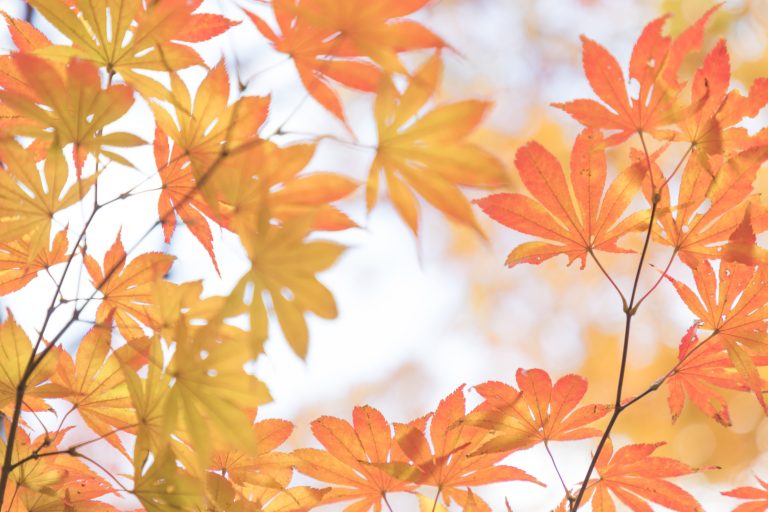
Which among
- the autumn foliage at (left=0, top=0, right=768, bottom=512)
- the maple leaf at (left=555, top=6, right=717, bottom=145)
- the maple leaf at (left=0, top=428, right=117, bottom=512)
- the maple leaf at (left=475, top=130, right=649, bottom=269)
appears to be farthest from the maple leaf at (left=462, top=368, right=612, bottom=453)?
the maple leaf at (left=0, top=428, right=117, bottom=512)

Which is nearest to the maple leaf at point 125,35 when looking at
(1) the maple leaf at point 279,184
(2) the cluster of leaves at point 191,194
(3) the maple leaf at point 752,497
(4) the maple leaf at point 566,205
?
(2) the cluster of leaves at point 191,194

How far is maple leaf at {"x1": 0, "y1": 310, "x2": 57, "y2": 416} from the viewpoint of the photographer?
20.0 inches

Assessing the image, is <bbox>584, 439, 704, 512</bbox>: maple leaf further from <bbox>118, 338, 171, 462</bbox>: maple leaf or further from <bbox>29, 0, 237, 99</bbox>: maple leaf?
<bbox>29, 0, 237, 99</bbox>: maple leaf

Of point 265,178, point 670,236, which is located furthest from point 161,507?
point 670,236

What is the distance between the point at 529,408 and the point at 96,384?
40 centimetres

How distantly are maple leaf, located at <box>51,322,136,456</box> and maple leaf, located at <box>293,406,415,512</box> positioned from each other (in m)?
0.17

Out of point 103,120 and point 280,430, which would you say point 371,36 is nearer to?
point 103,120

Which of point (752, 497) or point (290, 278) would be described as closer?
point (290, 278)

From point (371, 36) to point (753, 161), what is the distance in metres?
0.39

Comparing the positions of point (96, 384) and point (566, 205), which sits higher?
point (566, 205)

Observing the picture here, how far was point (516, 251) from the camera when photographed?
2.10 feet

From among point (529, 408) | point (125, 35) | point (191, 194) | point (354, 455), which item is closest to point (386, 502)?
point (354, 455)

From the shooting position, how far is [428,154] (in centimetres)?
45

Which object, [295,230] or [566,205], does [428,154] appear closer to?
[295,230]
